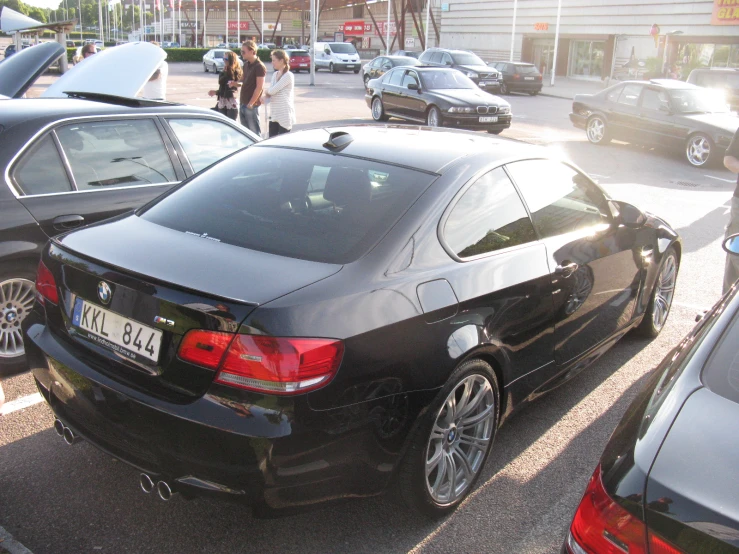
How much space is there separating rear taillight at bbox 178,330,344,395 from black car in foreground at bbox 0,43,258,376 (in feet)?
7.72

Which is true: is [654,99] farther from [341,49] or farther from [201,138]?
[341,49]

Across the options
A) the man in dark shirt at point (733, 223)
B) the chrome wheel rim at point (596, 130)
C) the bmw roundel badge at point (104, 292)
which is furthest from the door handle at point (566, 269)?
the chrome wheel rim at point (596, 130)

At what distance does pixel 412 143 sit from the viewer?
3707mm

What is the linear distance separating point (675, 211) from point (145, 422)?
9214 mm

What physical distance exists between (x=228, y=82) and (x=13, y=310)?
767 cm

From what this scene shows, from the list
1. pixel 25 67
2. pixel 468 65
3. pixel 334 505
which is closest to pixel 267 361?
pixel 334 505

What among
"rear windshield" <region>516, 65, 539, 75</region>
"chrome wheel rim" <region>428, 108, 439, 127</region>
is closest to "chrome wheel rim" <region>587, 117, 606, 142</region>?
"chrome wheel rim" <region>428, 108, 439, 127</region>

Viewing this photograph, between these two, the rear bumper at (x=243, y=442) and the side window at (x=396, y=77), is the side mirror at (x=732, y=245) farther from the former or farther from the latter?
the side window at (x=396, y=77)

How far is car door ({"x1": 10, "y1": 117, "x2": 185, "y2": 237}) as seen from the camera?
4.41 m

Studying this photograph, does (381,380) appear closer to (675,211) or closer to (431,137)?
(431,137)

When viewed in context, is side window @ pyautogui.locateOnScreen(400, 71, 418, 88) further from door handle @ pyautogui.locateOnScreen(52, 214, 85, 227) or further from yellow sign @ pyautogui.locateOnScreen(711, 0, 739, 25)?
yellow sign @ pyautogui.locateOnScreen(711, 0, 739, 25)

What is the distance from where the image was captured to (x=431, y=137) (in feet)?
12.8

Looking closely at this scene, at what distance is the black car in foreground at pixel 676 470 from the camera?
1.65 m

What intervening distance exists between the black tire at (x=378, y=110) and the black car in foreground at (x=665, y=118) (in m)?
5.46
